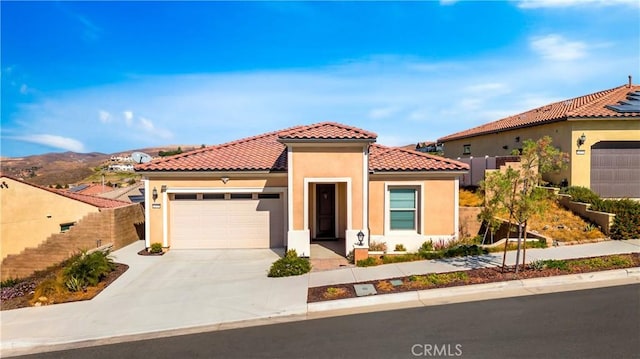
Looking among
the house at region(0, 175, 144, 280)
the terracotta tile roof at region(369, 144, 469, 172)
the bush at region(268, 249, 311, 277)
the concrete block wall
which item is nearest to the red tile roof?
the terracotta tile roof at region(369, 144, 469, 172)

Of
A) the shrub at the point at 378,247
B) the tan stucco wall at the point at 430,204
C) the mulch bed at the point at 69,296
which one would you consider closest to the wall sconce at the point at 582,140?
the tan stucco wall at the point at 430,204

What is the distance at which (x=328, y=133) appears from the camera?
12672 millimetres

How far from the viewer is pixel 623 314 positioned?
7266mm

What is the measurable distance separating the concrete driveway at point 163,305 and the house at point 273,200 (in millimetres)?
2359

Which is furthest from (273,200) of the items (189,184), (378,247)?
(378,247)

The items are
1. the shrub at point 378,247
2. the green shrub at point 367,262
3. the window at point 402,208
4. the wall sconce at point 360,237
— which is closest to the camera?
the green shrub at point 367,262

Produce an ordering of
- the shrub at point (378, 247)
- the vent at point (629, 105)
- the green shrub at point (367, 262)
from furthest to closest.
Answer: the vent at point (629, 105), the shrub at point (378, 247), the green shrub at point (367, 262)

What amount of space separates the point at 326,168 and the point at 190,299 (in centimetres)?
589

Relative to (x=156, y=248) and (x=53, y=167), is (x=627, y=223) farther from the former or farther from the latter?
(x=53, y=167)

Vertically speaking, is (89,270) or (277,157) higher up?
(277,157)

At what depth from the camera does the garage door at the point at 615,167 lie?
56.5ft

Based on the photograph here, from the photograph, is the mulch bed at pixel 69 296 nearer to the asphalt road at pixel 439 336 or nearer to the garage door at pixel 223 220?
the asphalt road at pixel 439 336

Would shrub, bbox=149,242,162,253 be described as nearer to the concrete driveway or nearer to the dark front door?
the concrete driveway

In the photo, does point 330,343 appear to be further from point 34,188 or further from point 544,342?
point 34,188
